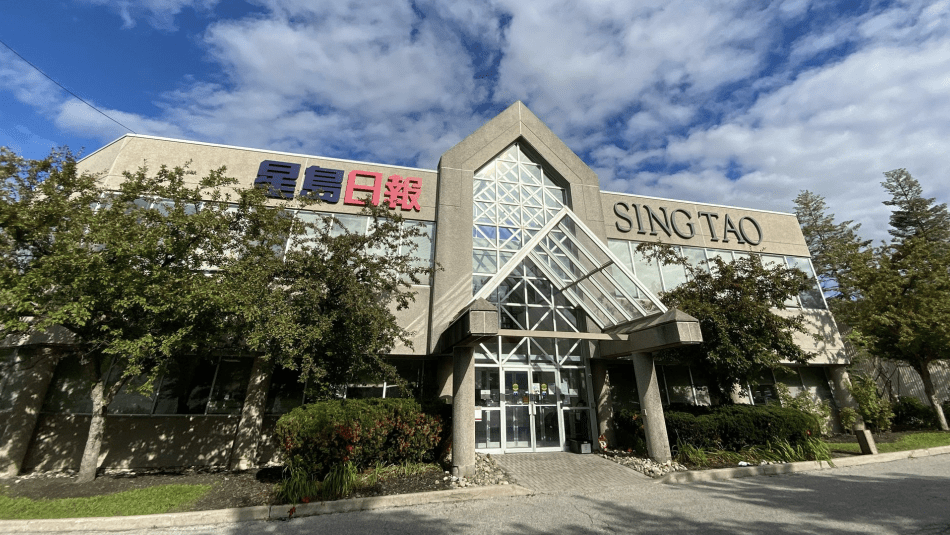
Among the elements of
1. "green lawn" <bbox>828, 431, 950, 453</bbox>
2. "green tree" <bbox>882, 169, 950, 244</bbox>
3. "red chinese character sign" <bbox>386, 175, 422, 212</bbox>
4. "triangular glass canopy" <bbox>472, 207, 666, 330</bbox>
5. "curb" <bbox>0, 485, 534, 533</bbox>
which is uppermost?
"green tree" <bbox>882, 169, 950, 244</bbox>

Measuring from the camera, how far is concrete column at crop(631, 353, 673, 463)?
970 cm

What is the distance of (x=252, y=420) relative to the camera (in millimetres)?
11203

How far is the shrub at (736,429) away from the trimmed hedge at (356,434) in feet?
21.4

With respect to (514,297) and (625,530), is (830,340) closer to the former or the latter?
(514,297)

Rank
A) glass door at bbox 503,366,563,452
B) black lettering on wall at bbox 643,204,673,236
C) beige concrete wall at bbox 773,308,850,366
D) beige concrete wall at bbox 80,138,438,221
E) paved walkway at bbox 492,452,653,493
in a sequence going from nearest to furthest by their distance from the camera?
paved walkway at bbox 492,452,653,493 < glass door at bbox 503,366,563,452 < beige concrete wall at bbox 80,138,438,221 < beige concrete wall at bbox 773,308,850,366 < black lettering on wall at bbox 643,204,673,236

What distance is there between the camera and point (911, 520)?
18.2ft

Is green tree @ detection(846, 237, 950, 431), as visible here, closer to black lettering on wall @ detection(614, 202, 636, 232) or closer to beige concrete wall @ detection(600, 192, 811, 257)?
beige concrete wall @ detection(600, 192, 811, 257)

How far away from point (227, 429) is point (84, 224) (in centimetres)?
679

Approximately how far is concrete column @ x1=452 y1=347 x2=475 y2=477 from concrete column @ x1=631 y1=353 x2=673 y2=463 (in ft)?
15.1

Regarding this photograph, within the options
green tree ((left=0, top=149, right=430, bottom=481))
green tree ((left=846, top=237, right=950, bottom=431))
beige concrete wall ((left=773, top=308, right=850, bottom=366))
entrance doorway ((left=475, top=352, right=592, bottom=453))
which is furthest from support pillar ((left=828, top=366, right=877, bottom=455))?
green tree ((left=0, top=149, right=430, bottom=481))

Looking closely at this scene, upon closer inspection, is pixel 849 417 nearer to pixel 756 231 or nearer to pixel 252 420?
pixel 756 231

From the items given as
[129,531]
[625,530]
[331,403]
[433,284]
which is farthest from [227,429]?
[625,530]

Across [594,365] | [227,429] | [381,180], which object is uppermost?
[381,180]

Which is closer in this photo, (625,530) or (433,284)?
(625,530)
